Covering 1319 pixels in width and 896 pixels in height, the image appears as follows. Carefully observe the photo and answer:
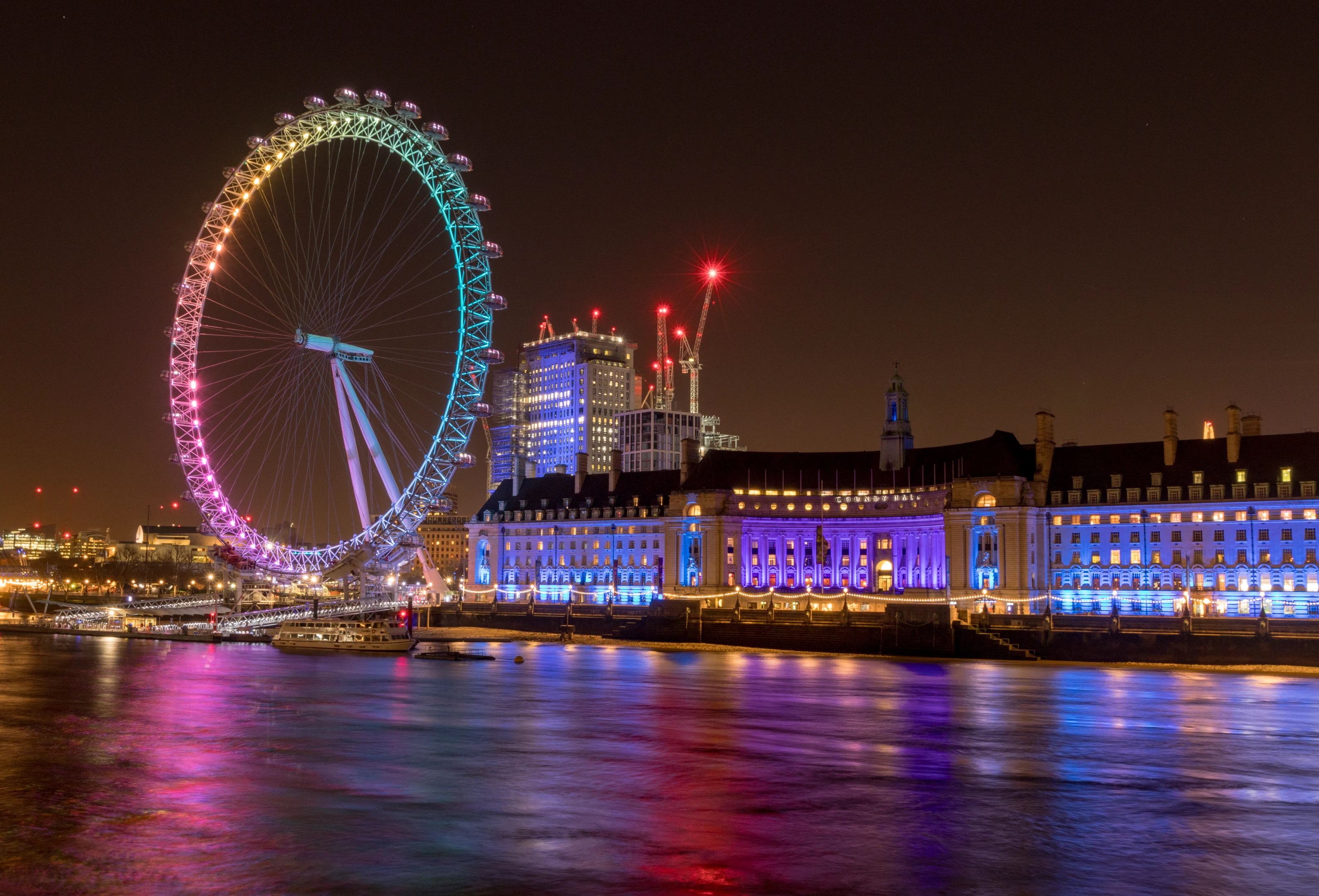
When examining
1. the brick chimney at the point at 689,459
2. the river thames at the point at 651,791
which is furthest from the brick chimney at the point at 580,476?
A: the river thames at the point at 651,791

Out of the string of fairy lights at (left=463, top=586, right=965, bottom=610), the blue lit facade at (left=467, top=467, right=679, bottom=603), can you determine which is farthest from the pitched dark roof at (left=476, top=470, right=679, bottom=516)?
the string of fairy lights at (left=463, top=586, right=965, bottom=610)

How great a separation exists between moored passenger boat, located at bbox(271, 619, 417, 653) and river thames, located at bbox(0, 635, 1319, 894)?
38236mm

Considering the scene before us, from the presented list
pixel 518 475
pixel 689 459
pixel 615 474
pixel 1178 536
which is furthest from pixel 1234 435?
pixel 518 475

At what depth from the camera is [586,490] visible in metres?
168

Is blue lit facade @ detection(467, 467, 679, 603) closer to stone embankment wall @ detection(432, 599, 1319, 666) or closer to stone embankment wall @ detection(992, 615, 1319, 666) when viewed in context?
stone embankment wall @ detection(432, 599, 1319, 666)

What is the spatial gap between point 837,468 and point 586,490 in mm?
35111

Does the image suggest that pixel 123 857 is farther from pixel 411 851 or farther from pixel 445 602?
pixel 445 602

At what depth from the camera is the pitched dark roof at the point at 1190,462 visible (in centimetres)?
11712

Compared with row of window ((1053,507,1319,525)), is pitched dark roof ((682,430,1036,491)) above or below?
above

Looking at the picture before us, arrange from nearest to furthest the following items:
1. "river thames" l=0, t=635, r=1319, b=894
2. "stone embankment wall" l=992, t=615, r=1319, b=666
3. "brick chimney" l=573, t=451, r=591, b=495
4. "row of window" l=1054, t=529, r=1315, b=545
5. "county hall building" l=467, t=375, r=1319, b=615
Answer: "river thames" l=0, t=635, r=1319, b=894
"stone embankment wall" l=992, t=615, r=1319, b=666
"row of window" l=1054, t=529, r=1315, b=545
"county hall building" l=467, t=375, r=1319, b=615
"brick chimney" l=573, t=451, r=591, b=495

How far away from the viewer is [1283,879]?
85.9 feet

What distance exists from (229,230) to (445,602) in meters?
65.3

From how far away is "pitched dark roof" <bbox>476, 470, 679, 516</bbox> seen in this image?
16138cm

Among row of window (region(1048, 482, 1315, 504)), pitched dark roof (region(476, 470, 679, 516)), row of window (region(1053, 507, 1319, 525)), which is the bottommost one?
row of window (region(1053, 507, 1319, 525))
